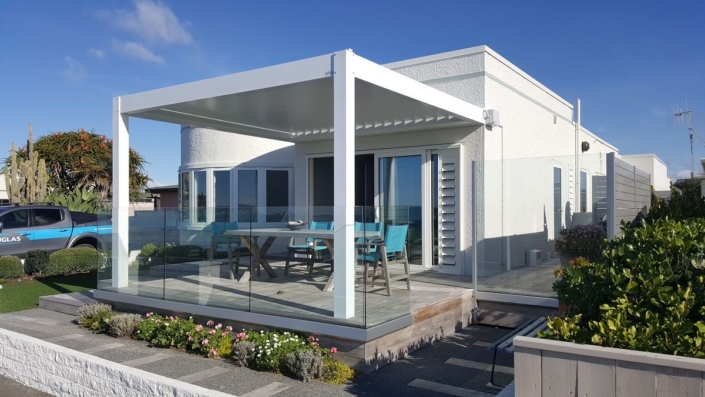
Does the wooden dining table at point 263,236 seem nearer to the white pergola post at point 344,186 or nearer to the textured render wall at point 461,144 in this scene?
the white pergola post at point 344,186

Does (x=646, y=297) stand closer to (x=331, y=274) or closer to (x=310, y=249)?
(x=331, y=274)

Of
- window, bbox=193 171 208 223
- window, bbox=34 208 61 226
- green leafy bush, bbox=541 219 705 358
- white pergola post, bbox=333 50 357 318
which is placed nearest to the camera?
green leafy bush, bbox=541 219 705 358

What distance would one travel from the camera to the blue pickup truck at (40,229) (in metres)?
12.2

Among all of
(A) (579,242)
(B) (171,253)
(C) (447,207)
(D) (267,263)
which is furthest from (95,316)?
(A) (579,242)

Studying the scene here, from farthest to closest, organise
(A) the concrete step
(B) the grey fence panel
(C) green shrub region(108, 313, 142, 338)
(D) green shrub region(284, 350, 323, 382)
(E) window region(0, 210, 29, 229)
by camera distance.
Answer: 1. (E) window region(0, 210, 29, 229)
2. (A) the concrete step
3. (C) green shrub region(108, 313, 142, 338)
4. (B) the grey fence panel
5. (D) green shrub region(284, 350, 323, 382)

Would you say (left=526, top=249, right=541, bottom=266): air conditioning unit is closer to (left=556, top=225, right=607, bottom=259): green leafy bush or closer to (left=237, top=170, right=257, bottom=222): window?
(left=556, top=225, right=607, bottom=259): green leafy bush

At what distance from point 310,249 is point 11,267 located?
26.8 ft

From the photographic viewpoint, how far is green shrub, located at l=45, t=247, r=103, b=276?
11.7 metres

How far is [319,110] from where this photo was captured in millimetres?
7996

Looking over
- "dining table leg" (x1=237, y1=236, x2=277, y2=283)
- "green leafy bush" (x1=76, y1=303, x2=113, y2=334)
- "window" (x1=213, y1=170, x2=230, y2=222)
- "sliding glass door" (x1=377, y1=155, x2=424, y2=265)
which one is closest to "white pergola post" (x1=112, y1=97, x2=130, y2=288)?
"green leafy bush" (x1=76, y1=303, x2=113, y2=334)

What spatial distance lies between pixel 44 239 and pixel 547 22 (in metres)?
12.4

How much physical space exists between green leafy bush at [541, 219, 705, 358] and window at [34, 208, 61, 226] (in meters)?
12.3

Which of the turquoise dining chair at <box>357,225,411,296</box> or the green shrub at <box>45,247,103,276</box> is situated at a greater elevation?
the turquoise dining chair at <box>357,225,411,296</box>

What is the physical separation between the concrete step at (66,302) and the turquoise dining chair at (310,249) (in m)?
3.50
